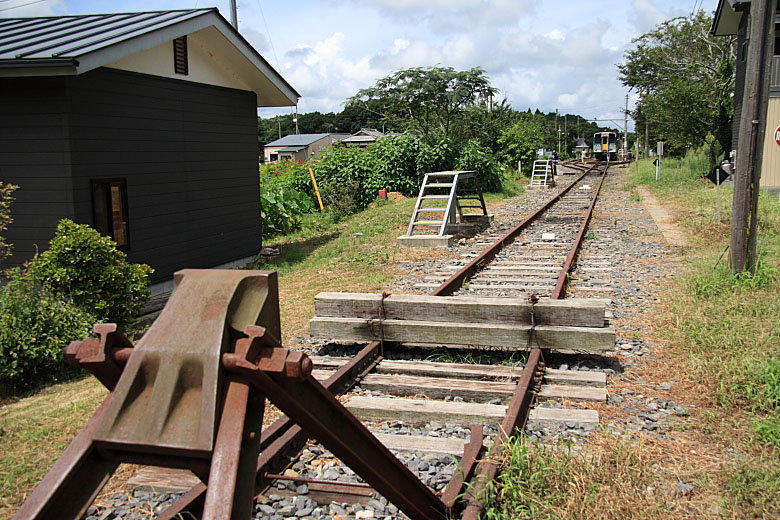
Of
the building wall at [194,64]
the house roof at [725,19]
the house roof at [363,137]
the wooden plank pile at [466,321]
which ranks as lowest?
the wooden plank pile at [466,321]

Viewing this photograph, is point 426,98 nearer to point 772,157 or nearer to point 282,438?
point 772,157

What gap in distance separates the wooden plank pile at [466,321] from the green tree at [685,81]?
2686cm

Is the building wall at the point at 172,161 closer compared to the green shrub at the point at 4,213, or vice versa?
the green shrub at the point at 4,213

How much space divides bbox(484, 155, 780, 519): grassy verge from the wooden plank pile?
23.6 inches

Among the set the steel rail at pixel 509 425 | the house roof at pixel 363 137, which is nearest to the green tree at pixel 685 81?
the steel rail at pixel 509 425

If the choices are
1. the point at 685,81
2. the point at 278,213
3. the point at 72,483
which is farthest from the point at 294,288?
the point at 685,81

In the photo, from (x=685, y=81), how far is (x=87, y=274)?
32303 mm

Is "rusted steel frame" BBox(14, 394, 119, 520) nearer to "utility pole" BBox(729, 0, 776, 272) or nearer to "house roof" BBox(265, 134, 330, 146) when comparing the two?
"utility pole" BBox(729, 0, 776, 272)

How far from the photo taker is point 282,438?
3957 millimetres

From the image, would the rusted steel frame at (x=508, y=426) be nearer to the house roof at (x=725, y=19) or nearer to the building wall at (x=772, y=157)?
the building wall at (x=772, y=157)

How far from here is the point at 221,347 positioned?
188 centimetres

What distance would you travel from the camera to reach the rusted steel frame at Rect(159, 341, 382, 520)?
316cm

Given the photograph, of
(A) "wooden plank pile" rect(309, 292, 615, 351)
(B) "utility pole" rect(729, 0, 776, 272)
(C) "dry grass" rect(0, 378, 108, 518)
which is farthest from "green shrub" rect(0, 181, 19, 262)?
(B) "utility pole" rect(729, 0, 776, 272)

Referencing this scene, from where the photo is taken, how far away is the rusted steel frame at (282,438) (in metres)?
3.16
